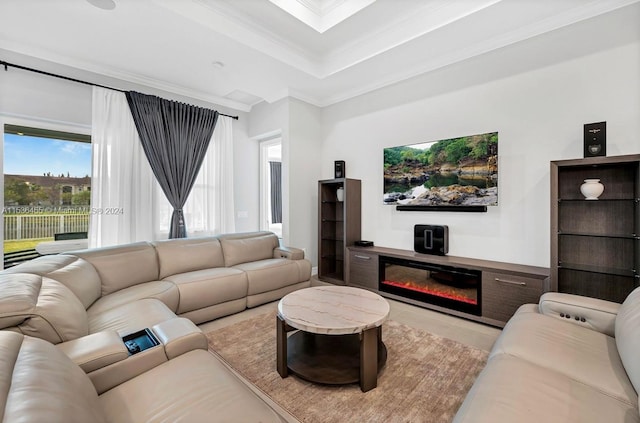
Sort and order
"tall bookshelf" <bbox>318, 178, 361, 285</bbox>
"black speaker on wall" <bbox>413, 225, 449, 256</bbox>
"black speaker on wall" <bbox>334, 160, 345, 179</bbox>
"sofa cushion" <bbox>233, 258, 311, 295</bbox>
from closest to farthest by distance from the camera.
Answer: "sofa cushion" <bbox>233, 258, 311, 295</bbox>
"black speaker on wall" <bbox>413, 225, 449, 256</bbox>
"tall bookshelf" <bbox>318, 178, 361, 285</bbox>
"black speaker on wall" <bbox>334, 160, 345, 179</bbox>

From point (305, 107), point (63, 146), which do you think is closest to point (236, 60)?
point (305, 107)

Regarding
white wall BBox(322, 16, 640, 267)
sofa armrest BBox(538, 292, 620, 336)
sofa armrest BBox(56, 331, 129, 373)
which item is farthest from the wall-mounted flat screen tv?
sofa armrest BBox(56, 331, 129, 373)

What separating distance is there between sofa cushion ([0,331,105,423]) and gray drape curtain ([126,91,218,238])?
3217mm

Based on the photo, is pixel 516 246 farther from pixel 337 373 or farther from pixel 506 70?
pixel 337 373

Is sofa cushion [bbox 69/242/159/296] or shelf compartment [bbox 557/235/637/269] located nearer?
shelf compartment [bbox 557/235/637/269]

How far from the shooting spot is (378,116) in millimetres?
4062

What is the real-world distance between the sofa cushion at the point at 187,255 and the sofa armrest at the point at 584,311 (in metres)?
3.18

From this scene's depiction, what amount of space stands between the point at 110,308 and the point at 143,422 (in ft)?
4.92

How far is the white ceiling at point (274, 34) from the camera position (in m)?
2.58

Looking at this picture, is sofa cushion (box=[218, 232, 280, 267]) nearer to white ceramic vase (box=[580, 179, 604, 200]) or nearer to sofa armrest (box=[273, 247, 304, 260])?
sofa armrest (box=[273, 247, 304, 260])

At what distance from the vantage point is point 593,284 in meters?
2.47

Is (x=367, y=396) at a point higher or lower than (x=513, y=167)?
lower

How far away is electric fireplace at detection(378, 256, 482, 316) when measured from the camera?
2916 mm

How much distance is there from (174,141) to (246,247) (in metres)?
1.86
